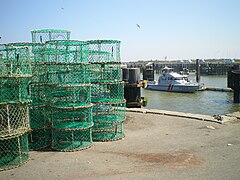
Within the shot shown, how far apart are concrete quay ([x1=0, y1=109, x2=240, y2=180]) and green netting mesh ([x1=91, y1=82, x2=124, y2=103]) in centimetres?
154

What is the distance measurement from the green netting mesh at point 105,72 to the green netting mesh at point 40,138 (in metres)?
2.74

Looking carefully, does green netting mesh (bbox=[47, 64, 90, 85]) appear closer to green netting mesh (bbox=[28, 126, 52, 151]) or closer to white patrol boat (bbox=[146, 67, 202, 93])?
green netting mesh (bbox=[28, 126, 52, 151])

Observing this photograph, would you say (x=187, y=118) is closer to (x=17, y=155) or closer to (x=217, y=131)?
(x=217, y=131)

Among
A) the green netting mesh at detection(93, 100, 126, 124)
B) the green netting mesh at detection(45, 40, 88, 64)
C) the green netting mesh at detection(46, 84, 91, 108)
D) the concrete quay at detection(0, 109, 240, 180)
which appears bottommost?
the concrete quay at detection(0, 109, 240, 180)

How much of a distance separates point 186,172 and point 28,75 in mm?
5000

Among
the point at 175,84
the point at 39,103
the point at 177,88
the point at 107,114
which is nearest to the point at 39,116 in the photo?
the point at 39,103

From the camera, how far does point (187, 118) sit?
1307 centimetres

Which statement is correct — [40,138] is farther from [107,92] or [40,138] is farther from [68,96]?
[107,92]

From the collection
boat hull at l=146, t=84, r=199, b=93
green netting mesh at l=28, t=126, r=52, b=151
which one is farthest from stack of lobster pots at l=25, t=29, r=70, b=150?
boat hull at l=146, t=84, r=199, b=93

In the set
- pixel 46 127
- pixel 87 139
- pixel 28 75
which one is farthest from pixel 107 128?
pixel 28 75

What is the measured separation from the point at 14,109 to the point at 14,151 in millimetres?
1305

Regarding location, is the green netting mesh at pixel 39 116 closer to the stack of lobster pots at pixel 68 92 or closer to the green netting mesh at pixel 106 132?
the stack of lobster pots at pixel 68 92

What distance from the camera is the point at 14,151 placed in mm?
7715

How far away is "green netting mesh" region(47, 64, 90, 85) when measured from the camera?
902 centimetres
